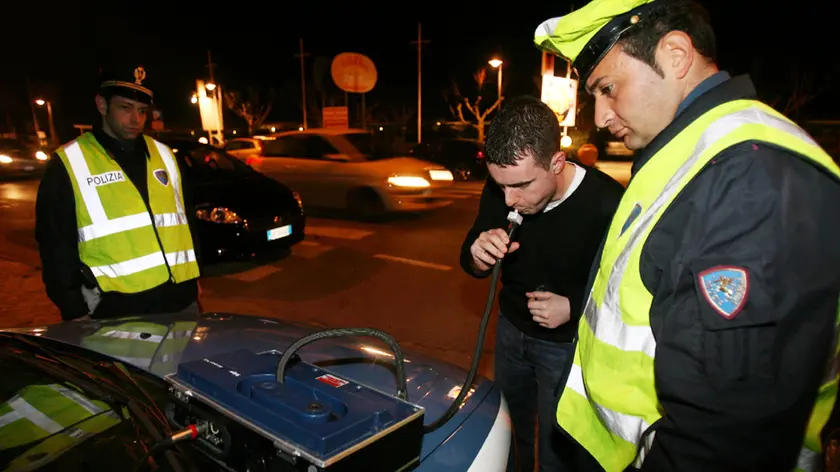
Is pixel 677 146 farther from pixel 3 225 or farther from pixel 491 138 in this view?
pixel 3 225

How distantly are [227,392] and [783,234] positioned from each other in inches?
44.8

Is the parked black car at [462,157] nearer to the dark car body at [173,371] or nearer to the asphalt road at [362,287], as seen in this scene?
the asphalt road at [362,287]

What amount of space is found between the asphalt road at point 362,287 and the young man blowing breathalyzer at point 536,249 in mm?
1568

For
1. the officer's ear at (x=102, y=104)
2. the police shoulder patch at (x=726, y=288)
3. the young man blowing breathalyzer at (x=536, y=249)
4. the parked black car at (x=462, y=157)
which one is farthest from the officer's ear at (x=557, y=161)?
the parked black car at (x=462, y=157)

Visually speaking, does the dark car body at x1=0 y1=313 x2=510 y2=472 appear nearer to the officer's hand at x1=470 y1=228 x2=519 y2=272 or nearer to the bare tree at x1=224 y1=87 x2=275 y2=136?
the officer's hand at x1=470 y1=228 x2=519 y2=272

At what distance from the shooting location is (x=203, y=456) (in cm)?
124

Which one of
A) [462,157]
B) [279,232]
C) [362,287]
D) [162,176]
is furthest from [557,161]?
[462,157]

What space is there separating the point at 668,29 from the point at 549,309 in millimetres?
1068

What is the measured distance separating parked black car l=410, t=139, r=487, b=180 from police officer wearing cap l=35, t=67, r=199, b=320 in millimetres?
15388

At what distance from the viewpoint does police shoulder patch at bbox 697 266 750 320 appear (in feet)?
3.00

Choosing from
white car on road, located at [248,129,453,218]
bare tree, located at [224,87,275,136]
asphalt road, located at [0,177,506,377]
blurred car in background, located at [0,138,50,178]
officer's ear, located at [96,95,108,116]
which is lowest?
asphalt road, located at [0,177,506,377]

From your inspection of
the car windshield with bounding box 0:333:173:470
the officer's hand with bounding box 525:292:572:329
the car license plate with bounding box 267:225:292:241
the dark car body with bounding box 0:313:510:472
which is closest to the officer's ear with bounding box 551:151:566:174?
the officer's hand with bounding box 525:292:572:329

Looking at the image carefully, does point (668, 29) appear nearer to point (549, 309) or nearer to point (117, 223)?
point (549, 309)

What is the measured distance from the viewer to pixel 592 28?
4.21 ft
